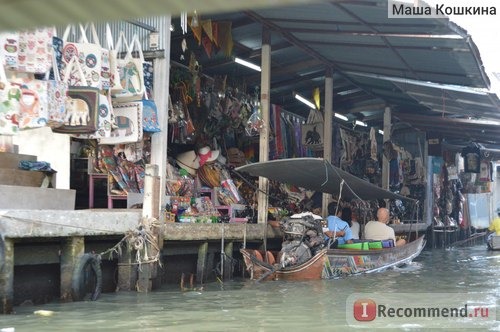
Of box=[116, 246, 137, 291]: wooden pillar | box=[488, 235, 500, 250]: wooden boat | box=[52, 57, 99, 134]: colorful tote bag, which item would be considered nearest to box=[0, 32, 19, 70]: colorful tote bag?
box=[52, 57, 99, 134]: colorful tote bag

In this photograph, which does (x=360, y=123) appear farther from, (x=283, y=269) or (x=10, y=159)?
(x=10, y=159)

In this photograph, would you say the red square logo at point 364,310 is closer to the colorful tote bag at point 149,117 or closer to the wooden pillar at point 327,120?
the colorful tote bag at point 149,117

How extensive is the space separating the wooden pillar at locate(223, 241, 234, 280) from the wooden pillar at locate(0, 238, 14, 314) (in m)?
3.97

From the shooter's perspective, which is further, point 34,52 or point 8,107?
point 34,52

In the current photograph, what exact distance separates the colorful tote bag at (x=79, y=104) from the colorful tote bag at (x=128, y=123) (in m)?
0.77

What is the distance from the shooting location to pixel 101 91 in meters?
7.52

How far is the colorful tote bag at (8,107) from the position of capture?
6.24m

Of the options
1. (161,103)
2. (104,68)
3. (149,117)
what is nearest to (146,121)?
(149,117)

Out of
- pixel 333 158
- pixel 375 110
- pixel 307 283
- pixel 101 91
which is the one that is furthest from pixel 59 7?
pixel 375 110

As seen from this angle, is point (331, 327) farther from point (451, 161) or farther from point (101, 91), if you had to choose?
point (451, 161)

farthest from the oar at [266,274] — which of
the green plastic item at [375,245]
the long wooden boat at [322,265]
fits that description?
the green plastic item at [375,245]

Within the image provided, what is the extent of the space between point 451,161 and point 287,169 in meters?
13.4

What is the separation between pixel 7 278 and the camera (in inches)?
240

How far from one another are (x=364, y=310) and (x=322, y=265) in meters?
2.68
